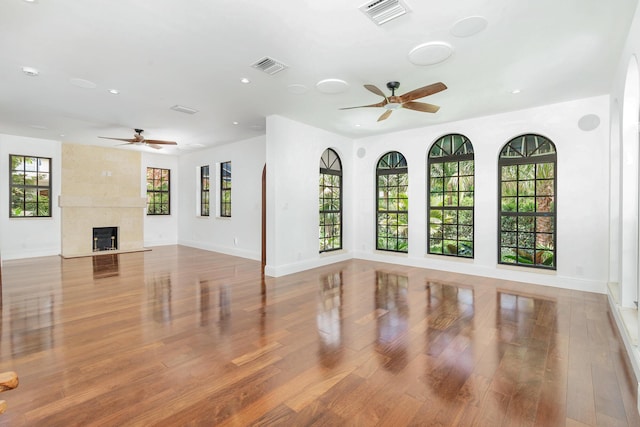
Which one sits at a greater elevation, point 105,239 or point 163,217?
point 163,217

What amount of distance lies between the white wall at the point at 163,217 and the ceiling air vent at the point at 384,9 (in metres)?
8.76

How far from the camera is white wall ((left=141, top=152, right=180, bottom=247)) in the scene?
9.54 metres

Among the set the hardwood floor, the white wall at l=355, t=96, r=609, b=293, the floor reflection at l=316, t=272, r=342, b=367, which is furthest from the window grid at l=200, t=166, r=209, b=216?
the white wall at l=355, t=96, r=609, b=293

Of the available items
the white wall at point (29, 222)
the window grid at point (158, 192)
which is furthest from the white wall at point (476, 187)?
the white wall at point (29, 222)

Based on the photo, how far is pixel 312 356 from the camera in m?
2.67

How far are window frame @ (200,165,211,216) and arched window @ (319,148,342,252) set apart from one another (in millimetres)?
3915

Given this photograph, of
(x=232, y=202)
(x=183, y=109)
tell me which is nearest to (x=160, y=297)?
(x=183, y=109)

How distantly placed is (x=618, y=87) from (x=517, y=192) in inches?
84.2

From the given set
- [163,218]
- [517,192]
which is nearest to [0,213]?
[163,218]

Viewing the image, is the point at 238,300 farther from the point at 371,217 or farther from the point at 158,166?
the point at 158,166

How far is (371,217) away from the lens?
7422mm

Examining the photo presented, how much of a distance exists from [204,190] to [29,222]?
4.07 metres

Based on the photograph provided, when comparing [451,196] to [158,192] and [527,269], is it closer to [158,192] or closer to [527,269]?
[527,269]

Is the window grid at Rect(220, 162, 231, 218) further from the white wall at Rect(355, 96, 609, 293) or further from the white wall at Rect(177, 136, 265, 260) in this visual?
the white wall at Rect(355, 96, 609, 293)
